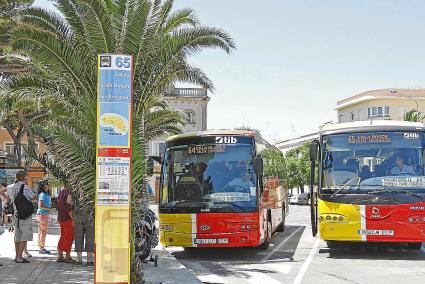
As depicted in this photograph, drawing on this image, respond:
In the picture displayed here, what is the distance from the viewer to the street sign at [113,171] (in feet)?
28.3

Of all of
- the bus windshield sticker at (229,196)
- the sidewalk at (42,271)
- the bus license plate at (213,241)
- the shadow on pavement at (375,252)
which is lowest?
the shadow on pavement at (375,252)

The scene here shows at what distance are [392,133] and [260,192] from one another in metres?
3.27

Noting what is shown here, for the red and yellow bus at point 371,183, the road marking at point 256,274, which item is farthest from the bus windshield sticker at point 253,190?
the road marking at point 256,274

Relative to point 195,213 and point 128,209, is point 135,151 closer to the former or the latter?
point 128,209

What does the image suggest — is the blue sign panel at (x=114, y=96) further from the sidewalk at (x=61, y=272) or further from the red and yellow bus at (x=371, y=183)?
the red and yellow bus at (x=371, y=183)

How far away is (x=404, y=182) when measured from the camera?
14.6 metres

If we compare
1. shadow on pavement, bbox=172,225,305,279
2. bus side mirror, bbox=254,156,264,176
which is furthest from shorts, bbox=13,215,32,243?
bus side mirror, bbox=254,156,264,176

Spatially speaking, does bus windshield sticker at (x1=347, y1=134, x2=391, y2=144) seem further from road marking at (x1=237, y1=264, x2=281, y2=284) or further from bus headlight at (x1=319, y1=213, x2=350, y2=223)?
road marking at (x1=237, y1=264, x2=281, y2=284)

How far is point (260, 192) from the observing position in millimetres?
15352

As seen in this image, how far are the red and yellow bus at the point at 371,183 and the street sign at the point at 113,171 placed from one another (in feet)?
23.6

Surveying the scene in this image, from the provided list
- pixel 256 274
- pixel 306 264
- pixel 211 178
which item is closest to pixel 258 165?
pixel 211 178

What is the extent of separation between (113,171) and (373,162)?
8.01 m

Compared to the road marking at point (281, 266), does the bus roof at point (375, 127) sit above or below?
above

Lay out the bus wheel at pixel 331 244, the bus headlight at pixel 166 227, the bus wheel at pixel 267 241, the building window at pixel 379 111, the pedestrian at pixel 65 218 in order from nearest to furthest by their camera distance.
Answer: the pedestrian at pixel 65 218
the bus headlight at pixel 166 227
the bus wheel at pixel 267 241
the bus wheel at pixel 331 244
the building window at pixel 379 111
